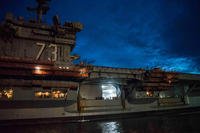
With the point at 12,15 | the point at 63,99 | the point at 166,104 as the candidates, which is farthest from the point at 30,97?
the point at 166,104

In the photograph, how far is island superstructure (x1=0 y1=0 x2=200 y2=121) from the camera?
977 inches

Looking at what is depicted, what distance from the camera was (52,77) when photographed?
89.4 feet

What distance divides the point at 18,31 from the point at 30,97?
30.4ft

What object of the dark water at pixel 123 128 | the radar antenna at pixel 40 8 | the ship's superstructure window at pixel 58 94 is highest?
the radar antenna at pixel 40 8

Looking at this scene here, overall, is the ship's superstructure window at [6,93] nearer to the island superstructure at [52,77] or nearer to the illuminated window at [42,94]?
the island superstructure at [52,77]

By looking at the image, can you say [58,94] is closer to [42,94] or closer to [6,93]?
[42,94]

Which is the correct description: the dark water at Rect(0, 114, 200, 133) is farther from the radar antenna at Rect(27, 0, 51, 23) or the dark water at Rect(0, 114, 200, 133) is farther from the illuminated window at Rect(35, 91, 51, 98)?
the radar antenna at Rect(27, 0, 51, 23)

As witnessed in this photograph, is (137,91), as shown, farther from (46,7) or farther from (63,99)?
(46,7)

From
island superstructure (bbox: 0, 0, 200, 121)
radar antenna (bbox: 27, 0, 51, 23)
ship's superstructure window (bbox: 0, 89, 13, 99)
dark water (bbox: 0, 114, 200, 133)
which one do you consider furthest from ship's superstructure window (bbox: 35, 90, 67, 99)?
radar antenna (bbox: 27, 0, 51, 23)

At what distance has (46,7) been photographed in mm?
32031

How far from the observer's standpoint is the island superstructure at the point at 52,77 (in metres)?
Answer: 24.8

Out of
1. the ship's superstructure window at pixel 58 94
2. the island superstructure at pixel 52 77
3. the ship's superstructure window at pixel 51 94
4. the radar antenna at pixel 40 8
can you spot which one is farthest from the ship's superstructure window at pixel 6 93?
the radar antenna at pixel 40 8

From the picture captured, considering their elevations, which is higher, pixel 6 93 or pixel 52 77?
pixel 52 77

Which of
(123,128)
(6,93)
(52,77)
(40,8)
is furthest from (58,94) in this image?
(40,8)
